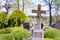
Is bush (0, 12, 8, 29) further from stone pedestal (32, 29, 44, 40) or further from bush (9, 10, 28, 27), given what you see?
stone pedestal (32, 29, 44, 40)

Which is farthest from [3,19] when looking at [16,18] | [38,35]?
[38,35]

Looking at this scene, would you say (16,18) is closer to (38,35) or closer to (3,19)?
(3,19)

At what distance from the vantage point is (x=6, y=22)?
28.4 ft

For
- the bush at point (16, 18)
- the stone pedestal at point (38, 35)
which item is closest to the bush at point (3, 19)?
the bush at point (16, 18)

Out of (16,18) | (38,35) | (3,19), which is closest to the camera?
(38,35)

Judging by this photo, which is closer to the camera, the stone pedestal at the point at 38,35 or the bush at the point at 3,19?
the stone pedestal at the point at 38,35

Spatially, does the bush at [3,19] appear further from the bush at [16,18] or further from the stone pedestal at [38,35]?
the stone pedestal at [38,35]

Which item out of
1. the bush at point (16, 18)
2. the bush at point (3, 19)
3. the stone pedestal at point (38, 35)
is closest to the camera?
the stone pedestal at point (38, 35)

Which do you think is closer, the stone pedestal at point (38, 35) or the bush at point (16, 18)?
the stone pedestal at point (38, 35)

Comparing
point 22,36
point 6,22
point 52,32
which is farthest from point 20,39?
point 6,22

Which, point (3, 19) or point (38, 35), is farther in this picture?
point (3, 19)

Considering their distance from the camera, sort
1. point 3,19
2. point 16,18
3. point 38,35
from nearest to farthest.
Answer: point 38,35, point 3,19, point 16,18

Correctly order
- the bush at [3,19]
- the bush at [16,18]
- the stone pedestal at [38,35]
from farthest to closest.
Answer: the bush at [16,18], the bush at [3,19], the stone pedestal at [38,35]

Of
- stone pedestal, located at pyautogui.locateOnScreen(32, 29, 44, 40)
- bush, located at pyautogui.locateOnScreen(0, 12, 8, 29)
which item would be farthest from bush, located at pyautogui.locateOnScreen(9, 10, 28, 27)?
stone pedestal, located at pyautogui.locateOnScreen(32, 29, 44, 40)
